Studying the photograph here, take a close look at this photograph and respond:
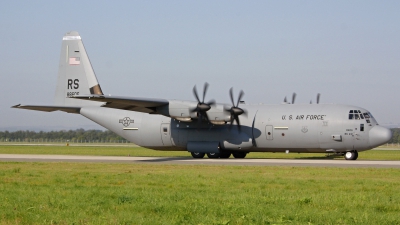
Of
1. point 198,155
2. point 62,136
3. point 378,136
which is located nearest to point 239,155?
point 198,155

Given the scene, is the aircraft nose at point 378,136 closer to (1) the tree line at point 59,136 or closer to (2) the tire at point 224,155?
(2) the tire at point 224,155

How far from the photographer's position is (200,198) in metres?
15.0

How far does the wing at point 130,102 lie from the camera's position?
1254 inches

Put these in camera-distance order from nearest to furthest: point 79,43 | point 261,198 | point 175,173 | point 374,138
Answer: point 261,198 < point 175,173 < point 374,138 < point 79,43

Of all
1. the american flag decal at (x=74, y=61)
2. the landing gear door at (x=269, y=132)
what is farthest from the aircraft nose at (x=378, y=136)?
the american flag decal at (x=74, y=61)

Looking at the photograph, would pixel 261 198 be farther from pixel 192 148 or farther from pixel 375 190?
pixel 192 148

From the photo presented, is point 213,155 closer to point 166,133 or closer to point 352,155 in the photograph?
point 166,133

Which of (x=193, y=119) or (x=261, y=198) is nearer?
(x=261, y=198)

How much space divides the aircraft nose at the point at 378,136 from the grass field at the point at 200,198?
1007 centimetres

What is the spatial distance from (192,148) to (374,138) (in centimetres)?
1188

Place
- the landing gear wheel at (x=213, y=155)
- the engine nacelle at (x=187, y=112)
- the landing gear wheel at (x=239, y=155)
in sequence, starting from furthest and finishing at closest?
the landing gear wheel at (x=239, y=155)
the landing gear wheel at (x=213, y=155)
the engine nacelle at (x=187, y=112)

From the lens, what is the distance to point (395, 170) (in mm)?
24578

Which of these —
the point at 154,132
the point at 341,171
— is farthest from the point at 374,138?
the point at 154,132

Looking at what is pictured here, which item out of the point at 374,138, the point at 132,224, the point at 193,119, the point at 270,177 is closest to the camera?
the point at 132,224
